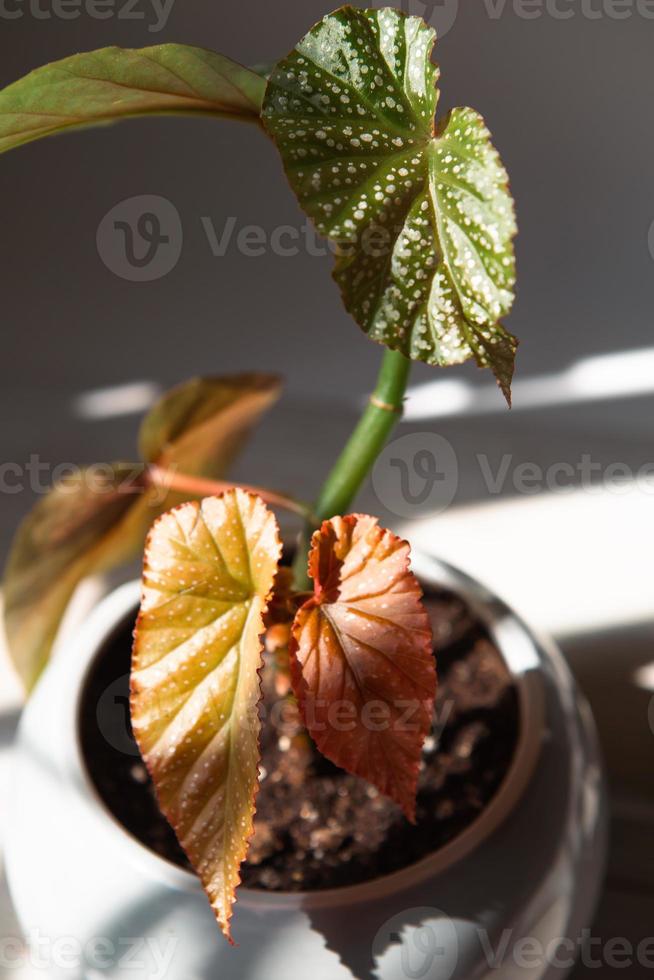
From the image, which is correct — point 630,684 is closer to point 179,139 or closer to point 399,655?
point 399,655

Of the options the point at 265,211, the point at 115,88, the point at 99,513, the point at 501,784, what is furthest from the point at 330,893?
the point at 265,211

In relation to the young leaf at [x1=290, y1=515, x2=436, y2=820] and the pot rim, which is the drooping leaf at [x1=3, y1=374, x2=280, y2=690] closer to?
the pot rim

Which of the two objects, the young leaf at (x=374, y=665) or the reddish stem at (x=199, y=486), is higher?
the reddish stem at (x=199, y=486)

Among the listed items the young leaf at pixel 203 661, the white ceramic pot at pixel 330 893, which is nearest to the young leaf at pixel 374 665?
the young leaf at pixel 203 661

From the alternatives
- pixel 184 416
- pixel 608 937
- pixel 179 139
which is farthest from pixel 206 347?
pixel 608 937

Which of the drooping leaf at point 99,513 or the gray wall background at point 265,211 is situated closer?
the drooping leaf at point 99,513

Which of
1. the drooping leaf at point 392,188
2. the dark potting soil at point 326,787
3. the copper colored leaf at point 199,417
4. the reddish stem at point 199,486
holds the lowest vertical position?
the dark potting soil at point 326,787

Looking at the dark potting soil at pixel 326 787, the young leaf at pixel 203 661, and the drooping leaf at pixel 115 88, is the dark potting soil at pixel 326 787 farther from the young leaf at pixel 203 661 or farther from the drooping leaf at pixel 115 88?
the drooping leaf at pixel 115 88
